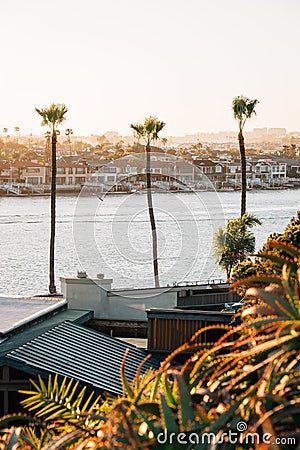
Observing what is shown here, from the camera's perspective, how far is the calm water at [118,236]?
1742 inches

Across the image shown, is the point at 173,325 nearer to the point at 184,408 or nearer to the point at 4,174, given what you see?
the point at 184,408

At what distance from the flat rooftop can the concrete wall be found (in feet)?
1.26

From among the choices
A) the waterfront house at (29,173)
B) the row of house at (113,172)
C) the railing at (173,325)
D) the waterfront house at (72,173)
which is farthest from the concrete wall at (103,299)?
the waterfront house at (29,173)

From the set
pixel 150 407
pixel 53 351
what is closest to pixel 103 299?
pixel 53 351

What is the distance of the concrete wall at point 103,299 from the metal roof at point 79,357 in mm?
1809

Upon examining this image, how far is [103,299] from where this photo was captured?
44.2ft

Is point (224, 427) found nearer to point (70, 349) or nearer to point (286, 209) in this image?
point (70, 349)

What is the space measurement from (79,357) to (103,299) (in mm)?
3524

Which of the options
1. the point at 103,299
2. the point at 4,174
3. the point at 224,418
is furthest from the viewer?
the point at 4,174

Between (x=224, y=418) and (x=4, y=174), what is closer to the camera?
(x=224, y=418)

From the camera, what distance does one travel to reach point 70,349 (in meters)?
10.2

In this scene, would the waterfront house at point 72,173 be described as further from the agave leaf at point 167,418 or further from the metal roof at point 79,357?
the agave leaf at point 167,418

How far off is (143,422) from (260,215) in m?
67.5

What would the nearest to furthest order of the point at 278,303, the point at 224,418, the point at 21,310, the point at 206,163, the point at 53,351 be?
1. the point at 224,418
2. the point at 278,303
3. the point at 53,351
4. the point at 21,310
5. the point at 206,163
